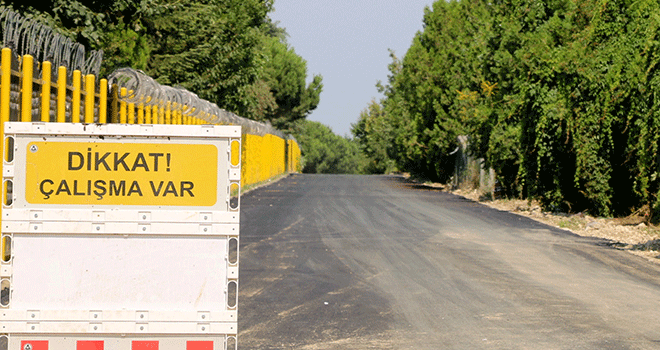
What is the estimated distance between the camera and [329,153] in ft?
429

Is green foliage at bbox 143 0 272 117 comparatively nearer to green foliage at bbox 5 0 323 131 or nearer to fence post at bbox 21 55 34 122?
green foliage at bbox 5 0 323 131

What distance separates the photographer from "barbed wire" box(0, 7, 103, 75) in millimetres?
8336

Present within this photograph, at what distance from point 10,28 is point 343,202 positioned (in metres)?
14.9

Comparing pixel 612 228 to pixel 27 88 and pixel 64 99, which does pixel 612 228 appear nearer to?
pixel 64 99

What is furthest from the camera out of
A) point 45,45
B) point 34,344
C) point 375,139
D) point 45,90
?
point 375,139

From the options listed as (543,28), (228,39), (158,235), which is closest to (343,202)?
(543,28)

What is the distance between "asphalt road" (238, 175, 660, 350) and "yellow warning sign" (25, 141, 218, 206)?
238 centimetres

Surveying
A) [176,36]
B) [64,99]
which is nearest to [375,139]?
[176,36]

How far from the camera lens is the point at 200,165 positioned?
4.47m

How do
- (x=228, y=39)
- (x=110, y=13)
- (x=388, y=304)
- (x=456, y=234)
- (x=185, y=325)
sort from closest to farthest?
(x=185, y=325) → (x=388, y=304) → (x=456, y=234) → (x=110, y=13) → (x=228, y=39)

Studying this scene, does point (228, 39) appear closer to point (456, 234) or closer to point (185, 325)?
point (456, 234)

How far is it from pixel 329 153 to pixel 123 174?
126 meters

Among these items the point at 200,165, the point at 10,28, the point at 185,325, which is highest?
the point at 10,28

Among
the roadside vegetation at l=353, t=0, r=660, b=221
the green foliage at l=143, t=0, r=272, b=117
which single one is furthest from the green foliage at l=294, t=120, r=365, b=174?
the roadside vegetation at l=353, t=0, r=660, b=221
